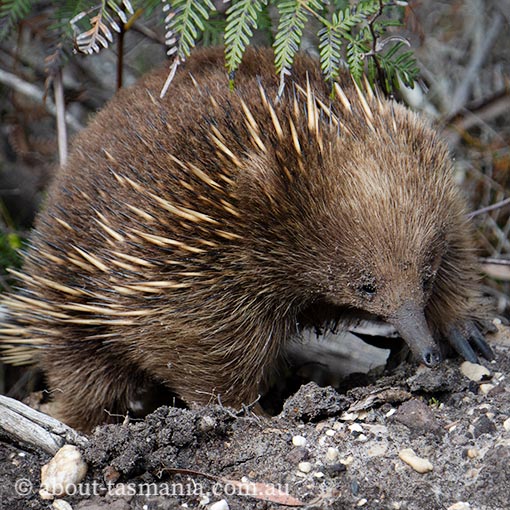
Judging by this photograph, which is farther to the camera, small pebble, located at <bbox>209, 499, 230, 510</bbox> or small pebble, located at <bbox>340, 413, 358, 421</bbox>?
small pebble, located at <bbox>340, 413, 358, 421</bbox>

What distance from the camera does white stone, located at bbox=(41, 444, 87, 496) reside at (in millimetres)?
2684

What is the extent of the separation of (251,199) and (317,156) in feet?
1.01

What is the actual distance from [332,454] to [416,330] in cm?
55

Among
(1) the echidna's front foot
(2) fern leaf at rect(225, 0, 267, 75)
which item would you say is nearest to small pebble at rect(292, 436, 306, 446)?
(1) the echidna's front foot

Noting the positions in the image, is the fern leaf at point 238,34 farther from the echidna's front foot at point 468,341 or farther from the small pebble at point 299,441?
the echidna's front foot at point 468,341

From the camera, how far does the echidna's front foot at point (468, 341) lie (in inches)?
138

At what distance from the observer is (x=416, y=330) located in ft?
9.09

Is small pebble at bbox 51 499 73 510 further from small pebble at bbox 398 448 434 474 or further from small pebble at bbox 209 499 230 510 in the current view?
small pebble at bbox 398 448 434 474

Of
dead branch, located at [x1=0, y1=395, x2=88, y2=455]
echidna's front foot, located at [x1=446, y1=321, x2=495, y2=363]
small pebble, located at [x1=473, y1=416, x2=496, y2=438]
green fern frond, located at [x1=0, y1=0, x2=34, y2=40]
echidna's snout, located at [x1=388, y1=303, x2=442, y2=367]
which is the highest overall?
green fern frond, located at [x1=0, y1=0, x2=34, y2=40]

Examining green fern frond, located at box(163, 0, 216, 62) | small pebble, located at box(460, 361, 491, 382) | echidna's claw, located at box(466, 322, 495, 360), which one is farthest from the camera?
echidna's claw, located at box(466, 322, 495, 360)

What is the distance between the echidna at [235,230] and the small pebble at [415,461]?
37 cm

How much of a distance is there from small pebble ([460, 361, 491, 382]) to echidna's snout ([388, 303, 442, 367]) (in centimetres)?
63

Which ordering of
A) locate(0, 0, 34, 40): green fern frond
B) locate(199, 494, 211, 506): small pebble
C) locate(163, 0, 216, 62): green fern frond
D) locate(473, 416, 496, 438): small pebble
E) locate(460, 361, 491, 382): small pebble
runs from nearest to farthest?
locate(199, 494, 211, 506): small pebble → locate(473, 416, 496, 438): small pebble → locate(163, 0, 216, 62): green fern frond → locate(460, 361, 491, 382): small pebble → locate(0, 0, 34, 40): green fern frond

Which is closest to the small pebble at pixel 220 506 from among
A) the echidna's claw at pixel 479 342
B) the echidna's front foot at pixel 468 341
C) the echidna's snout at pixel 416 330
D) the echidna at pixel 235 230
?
the echidna at pixel 235 230
